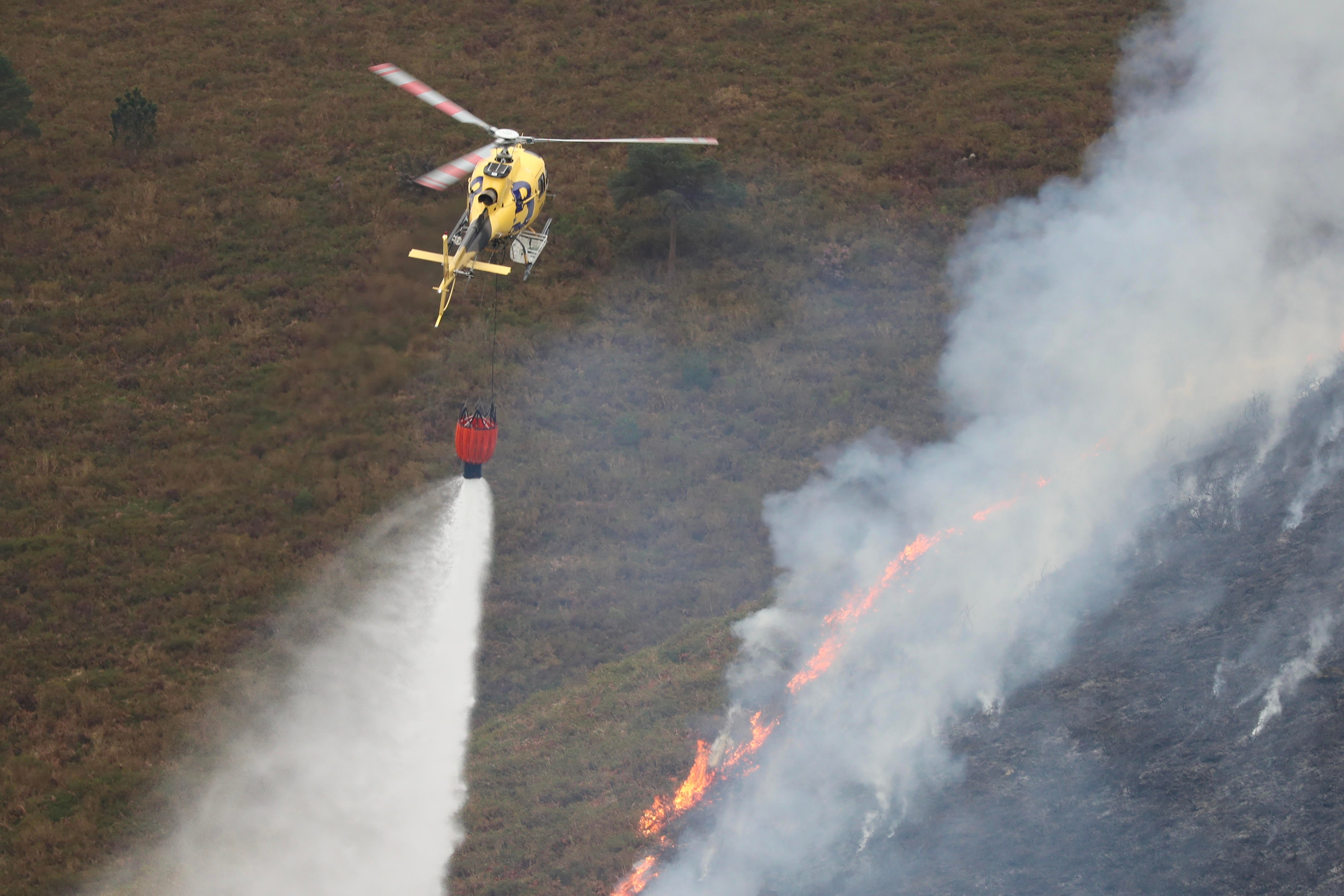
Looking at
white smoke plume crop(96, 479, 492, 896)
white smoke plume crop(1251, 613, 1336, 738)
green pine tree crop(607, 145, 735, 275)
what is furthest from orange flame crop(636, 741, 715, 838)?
green pine tree crop(607, 145, 735, 275)

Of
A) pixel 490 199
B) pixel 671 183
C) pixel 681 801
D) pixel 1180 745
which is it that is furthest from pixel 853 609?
pixel 671 183

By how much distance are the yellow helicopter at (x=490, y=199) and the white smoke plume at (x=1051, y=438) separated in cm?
1108

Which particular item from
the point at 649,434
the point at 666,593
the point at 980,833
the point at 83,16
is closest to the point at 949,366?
the point at 649,434

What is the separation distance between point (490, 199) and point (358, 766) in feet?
45.6

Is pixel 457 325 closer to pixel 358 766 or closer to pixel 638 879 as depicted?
pixel 358 766

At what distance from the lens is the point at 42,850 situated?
29.3 metres

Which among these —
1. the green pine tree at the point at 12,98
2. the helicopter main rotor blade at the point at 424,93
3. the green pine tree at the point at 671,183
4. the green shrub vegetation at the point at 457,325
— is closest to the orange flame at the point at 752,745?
the green shrub vegetation at the point at 457,325

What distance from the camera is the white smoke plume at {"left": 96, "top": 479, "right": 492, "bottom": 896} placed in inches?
1112

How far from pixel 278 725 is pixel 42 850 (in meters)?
5.98

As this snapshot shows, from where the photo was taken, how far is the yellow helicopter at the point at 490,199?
2981 centimetres

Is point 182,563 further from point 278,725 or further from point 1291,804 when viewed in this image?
point 1291,804

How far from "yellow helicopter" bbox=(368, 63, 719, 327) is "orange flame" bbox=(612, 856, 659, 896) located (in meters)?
12.6

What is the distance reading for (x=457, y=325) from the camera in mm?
47312

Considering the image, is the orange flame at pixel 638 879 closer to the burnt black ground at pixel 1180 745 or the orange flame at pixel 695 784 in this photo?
the orange flame at pixel 695 784
